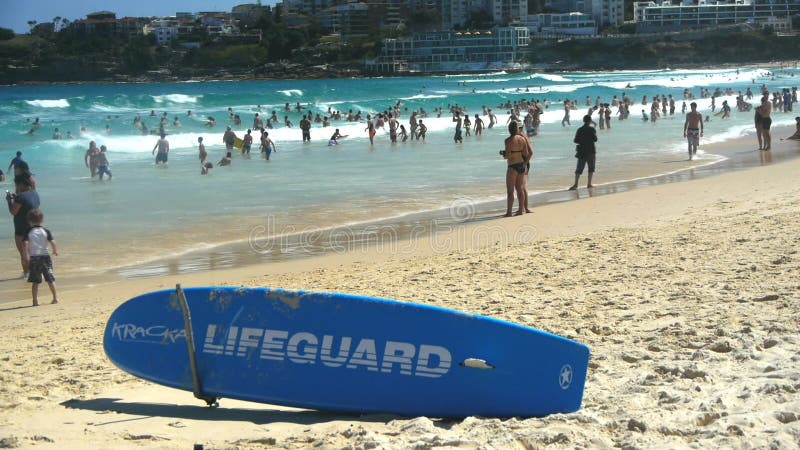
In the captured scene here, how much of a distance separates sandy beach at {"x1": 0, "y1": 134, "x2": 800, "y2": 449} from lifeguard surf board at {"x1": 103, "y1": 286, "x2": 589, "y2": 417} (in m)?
0.12

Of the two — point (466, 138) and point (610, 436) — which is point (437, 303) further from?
point (466, 138)

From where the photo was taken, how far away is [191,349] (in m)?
4.45

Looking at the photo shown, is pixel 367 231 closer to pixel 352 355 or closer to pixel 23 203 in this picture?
pixel 23 203

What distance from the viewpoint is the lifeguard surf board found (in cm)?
413

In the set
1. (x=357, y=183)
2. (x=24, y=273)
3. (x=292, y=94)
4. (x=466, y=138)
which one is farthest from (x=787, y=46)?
(x=24, y=273)

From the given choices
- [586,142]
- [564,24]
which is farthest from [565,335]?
[564,24]

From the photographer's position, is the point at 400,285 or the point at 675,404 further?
the point at 400,285

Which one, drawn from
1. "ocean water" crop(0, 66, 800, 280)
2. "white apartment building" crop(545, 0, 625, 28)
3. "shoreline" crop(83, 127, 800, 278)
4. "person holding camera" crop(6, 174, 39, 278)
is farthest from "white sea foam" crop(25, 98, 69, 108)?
"white apartment building" crop(545, 0, 625, 28)

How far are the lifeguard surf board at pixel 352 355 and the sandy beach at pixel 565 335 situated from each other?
0.12m

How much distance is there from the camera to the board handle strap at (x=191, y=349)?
173 inches

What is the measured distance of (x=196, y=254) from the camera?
418 inches

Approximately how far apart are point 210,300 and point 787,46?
131 m

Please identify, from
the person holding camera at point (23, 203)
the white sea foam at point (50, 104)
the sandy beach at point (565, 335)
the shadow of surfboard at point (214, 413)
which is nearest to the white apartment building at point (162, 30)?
the white sea foam at point (50, 104)

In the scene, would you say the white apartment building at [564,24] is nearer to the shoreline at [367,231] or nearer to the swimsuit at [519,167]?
the shoreline at [367,231]
